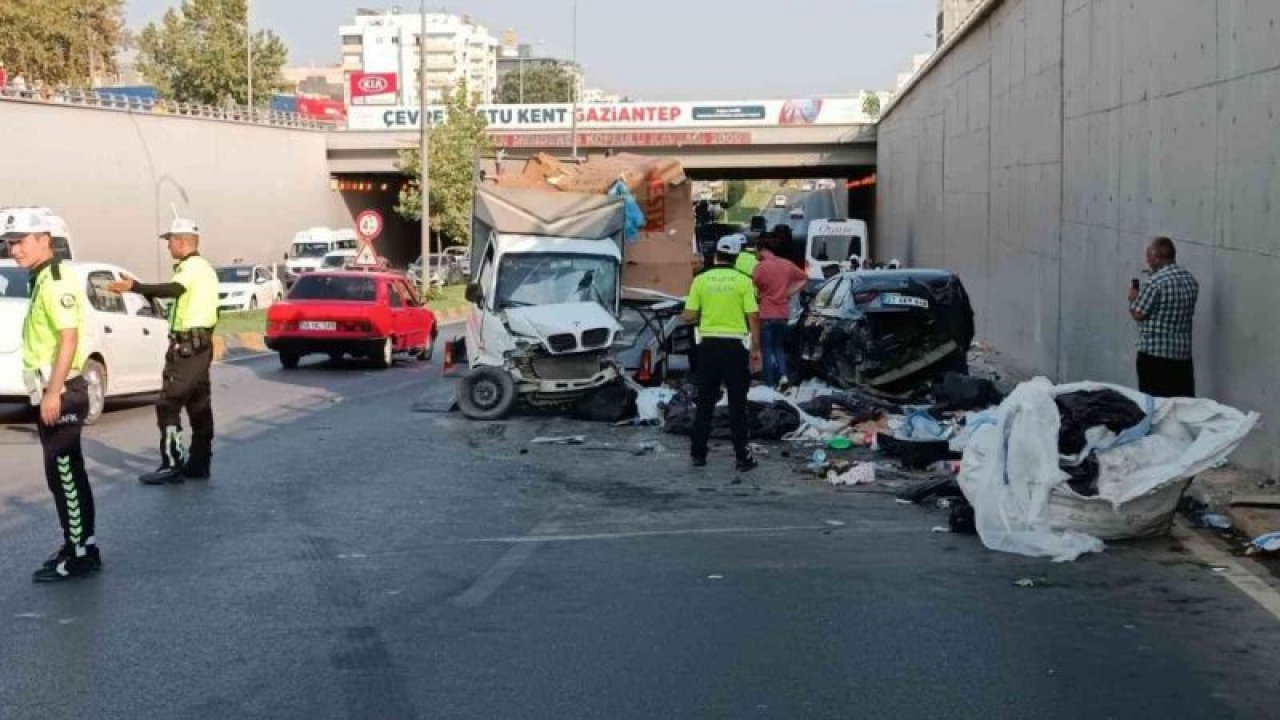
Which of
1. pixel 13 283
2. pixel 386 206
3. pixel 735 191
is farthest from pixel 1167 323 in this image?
pixel 735 191

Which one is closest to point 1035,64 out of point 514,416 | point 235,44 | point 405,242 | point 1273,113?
point 514,416

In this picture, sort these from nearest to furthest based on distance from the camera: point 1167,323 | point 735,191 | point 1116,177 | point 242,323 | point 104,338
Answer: point 1167,323, point 1116,177, point 104,338, point 242,323, point 735,191

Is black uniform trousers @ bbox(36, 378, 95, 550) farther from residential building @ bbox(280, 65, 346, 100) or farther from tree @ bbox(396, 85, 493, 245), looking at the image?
residential building @ bbox(280, 65, 346, 100)

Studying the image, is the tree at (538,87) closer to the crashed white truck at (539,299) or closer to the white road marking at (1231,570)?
the crashed white truck at (539,299)

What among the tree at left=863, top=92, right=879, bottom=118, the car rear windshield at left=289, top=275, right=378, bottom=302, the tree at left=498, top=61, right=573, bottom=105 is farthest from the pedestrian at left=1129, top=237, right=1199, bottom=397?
the tree at left=498, top=61, right=573, bottom=105

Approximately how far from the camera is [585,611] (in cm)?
740

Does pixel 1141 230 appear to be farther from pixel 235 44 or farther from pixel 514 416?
pixel 235 44

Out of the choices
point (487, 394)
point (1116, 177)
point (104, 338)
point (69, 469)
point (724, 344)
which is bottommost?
point (487, 394)

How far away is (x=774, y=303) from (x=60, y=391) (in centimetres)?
1077

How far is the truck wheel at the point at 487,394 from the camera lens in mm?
15945

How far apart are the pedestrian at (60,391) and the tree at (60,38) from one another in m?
62.6

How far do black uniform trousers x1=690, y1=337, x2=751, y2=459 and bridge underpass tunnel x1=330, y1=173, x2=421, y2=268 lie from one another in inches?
2226

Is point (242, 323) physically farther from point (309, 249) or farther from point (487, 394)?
point (309, 249)

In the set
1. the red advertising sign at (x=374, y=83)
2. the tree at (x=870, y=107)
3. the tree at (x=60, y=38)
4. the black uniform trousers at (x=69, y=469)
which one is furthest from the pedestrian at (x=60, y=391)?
the red advertising sign at (x=374, y=83)
